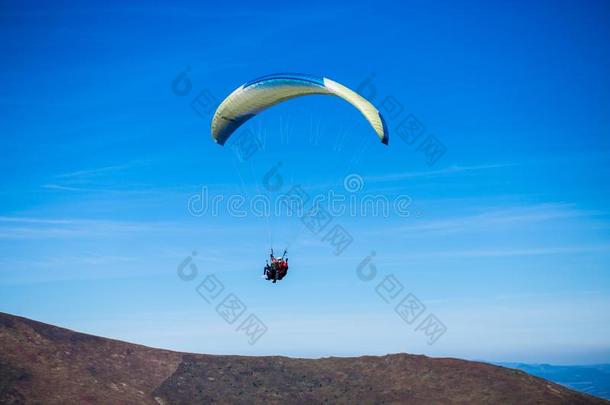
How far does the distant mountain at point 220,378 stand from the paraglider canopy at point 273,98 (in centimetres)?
3325

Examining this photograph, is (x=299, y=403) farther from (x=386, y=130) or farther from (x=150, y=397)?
(x=386, y=130)

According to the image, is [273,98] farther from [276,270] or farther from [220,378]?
[220,378]

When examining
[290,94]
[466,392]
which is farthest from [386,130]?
[466,392]

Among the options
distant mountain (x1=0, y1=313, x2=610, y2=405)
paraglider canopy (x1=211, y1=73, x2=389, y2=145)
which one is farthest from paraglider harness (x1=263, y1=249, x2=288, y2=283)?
distant mountain (x1=0, y1=313, x2=610, y2=405)

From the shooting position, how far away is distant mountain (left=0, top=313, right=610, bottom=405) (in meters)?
60.8

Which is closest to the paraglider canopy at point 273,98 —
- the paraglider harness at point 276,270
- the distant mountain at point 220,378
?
the paraglider harness at point 276,270

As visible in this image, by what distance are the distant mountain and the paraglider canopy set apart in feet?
109

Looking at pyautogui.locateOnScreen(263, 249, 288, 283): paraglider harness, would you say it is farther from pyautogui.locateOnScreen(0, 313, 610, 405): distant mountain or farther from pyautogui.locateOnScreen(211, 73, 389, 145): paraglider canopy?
pyautogui.locateOnScreen(0, 313, 610, 405): distant mountain

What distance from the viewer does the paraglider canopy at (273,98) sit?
35.8 meters

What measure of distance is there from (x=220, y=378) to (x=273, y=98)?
144ft

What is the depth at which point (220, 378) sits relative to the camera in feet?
238

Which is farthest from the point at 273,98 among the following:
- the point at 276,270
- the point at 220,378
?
the point at 220,378

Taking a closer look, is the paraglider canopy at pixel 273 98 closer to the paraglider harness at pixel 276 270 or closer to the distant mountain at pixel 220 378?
the paraglider harness at pixel 276 270

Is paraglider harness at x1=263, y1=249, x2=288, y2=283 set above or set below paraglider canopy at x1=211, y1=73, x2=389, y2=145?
below
